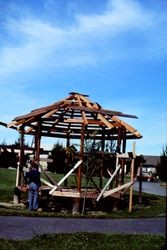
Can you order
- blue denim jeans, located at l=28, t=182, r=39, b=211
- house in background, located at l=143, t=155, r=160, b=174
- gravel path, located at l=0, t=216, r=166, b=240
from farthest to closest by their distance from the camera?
house in background, located at l=143, t=155, r=160, b=174
blue denim jeans, located at l=28, t=182, r=39, b=211
gravel path, located at l=0, t=216, r=166, b=240

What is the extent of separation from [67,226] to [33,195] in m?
5.54

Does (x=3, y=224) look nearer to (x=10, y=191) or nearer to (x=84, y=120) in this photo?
(x=84, y=120)

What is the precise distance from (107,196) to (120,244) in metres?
9.26

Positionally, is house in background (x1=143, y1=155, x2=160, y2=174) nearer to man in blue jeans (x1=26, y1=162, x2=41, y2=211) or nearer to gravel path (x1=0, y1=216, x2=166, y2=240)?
man in blue jeans (x1=26, y1=162, x2=41, y2=211)

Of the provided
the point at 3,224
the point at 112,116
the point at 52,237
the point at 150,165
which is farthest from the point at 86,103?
the point at 150,165

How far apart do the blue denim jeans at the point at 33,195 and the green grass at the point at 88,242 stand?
7.21 m

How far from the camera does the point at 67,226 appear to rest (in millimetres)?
12055

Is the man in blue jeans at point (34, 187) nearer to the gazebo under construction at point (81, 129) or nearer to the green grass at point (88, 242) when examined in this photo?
the gazebo under construction at point (81, 129)

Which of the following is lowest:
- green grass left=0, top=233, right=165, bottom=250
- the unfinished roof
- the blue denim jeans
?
green grass left=0, top=233, right=165, bottom=250

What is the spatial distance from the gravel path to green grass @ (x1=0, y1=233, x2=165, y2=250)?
65 cm

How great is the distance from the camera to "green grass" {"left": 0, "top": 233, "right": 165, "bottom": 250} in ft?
28.9

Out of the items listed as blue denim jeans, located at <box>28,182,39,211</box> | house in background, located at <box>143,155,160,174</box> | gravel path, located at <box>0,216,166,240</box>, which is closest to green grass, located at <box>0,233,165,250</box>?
gravel path, located at <box>0,216,166,240</box>

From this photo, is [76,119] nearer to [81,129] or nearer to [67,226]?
[81,129]

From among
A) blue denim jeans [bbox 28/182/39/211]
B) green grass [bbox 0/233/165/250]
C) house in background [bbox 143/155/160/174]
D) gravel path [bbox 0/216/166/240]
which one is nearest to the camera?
green grass [bbox 0/233/165/250]
